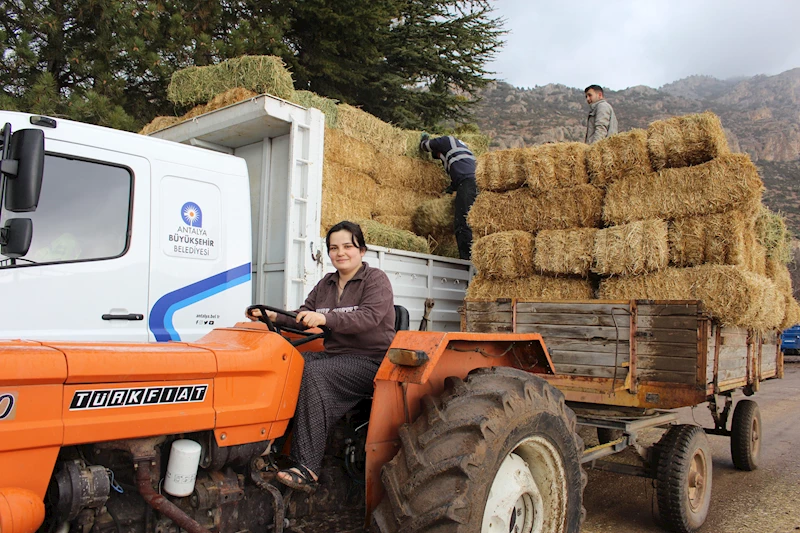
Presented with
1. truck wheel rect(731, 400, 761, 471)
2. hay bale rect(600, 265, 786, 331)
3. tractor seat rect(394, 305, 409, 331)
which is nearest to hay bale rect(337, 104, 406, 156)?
hay bale rect(600, 265, 786, 331)

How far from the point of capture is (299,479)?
2.65m

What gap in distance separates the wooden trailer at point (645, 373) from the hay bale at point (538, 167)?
1.69m

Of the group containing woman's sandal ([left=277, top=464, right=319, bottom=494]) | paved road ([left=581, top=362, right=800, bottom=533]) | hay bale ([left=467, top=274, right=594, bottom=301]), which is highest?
hay bale ([left=467, top=274, right=594, bottom=301])

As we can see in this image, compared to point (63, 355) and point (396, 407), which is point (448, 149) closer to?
point (396, 407)

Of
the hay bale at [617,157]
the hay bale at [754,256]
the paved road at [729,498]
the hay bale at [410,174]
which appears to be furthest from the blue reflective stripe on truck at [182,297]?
the hay bale at [754,256]

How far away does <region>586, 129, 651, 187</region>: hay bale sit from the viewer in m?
5.94

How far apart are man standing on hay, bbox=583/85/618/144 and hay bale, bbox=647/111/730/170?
74.6 inches

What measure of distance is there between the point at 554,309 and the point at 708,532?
194 cm

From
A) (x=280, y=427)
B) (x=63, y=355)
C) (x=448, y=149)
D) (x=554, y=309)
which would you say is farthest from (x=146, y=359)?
(x=448, y=149)

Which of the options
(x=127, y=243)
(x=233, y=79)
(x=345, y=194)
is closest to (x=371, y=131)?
(x=345, y=194)

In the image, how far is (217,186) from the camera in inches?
176

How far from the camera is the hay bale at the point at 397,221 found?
24.9ft

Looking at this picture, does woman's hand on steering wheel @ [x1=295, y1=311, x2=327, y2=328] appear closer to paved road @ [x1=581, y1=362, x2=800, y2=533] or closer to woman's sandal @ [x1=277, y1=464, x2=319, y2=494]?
woman's sandal @ [x1=277, y1=464, x2=319, y2=494]

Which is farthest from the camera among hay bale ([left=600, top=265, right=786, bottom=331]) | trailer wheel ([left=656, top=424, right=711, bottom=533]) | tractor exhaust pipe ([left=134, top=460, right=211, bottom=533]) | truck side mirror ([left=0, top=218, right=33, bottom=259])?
hay bale ([left=600, top=265, right=786, bottom=331])
